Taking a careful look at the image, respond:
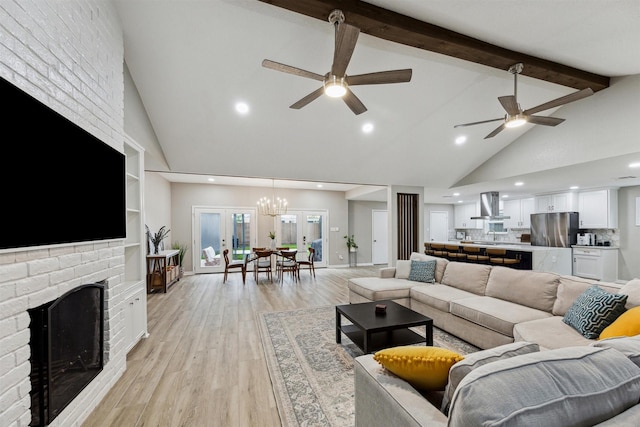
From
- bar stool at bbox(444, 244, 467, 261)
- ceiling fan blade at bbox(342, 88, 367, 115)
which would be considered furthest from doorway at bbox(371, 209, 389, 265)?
ceiling fan blade at bbox(342, 88, 367, 115)

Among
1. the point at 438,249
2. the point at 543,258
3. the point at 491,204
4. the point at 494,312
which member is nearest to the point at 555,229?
the point at 491,204

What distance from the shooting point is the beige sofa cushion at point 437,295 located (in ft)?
10.5

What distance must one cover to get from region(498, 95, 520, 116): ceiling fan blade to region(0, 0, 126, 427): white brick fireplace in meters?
3.75

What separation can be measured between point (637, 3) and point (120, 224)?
4.60 metres

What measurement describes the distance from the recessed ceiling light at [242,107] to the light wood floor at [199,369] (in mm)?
2945

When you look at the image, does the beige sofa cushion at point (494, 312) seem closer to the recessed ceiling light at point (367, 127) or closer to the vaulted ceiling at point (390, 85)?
the vaulted ceiling at point (390, 85)

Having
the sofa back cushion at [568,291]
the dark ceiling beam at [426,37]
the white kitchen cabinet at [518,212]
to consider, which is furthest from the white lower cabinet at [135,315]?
the white kitchen cabinet at [518,212]

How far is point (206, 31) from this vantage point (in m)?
2.68

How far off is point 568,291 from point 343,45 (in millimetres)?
3017

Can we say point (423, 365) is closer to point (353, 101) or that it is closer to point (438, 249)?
point (353, 101)

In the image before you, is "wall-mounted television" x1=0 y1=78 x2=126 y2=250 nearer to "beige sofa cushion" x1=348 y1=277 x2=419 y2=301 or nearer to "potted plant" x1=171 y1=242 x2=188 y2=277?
"beige sofa cushion" x1=348 y1=277 x2=419 y2=301

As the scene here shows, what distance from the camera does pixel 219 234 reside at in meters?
7.66

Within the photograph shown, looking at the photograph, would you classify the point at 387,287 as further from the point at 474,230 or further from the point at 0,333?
the point at 474,230

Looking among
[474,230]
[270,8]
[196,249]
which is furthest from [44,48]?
[474,230]
